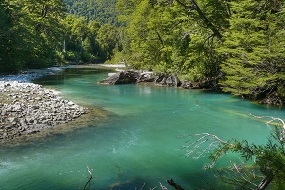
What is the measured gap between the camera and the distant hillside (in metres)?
168

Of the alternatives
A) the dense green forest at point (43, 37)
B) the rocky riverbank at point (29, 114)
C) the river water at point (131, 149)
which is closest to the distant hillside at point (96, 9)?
the dense green forest at point (43, 37)

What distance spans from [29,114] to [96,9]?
7160 inches

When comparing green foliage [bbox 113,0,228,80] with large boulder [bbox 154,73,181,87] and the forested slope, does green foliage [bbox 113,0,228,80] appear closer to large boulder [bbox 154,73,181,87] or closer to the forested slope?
the forested slope

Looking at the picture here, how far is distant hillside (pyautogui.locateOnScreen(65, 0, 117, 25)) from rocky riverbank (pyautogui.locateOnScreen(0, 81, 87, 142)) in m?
150

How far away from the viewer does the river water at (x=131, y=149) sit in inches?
265

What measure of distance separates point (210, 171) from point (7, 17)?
27153 mm

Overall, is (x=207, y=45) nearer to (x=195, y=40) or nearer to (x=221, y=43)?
(x=195, y=40)

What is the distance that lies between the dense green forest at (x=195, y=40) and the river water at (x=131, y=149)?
2.56 m

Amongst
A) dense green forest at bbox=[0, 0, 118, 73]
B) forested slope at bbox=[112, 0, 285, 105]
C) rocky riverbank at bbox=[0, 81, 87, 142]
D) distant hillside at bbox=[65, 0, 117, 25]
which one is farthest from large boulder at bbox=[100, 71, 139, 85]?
distant hillside at bbox=[65, 0, 117, 25]

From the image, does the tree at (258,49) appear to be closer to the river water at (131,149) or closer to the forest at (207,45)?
the forest at (207,45)

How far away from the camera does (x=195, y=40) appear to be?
23312mm

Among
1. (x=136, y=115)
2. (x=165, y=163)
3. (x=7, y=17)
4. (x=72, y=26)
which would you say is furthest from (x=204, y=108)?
(x=72, y=26)

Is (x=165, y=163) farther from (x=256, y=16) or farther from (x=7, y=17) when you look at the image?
(x=7, y=17)

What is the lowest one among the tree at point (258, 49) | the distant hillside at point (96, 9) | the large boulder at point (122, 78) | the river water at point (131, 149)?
the river water at point (131, 149)
